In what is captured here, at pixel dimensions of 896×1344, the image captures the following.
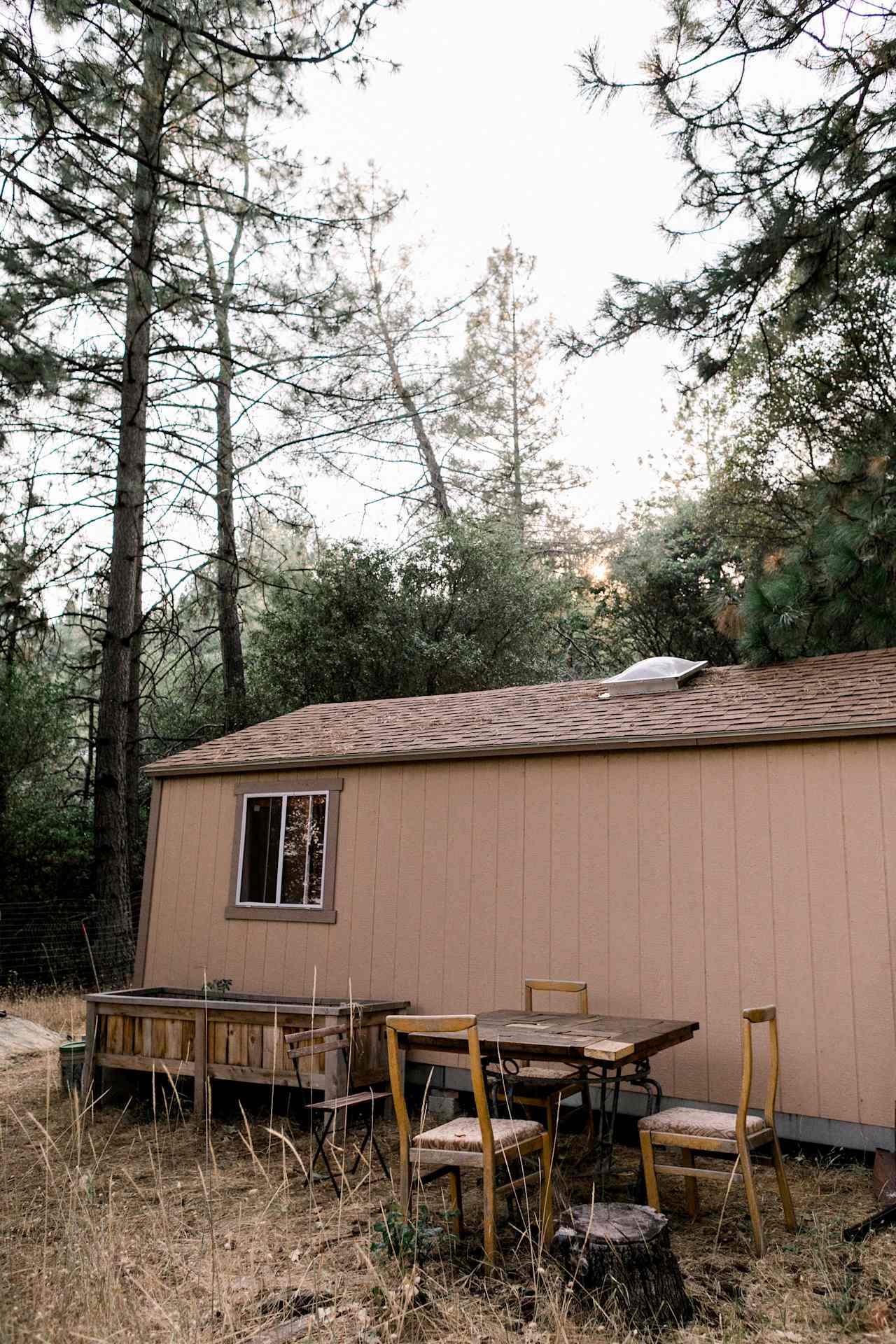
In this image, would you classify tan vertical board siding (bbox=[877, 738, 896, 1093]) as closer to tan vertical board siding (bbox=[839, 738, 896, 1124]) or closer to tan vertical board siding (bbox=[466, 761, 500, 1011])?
tan vertical board siding (bbox=[839, 738, 896, 1124])

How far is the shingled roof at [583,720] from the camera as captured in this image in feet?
18.4

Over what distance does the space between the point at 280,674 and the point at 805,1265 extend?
39.7 ft

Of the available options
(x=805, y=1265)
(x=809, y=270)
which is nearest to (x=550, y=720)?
(x=809, y=270)

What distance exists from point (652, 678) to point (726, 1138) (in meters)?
3.73

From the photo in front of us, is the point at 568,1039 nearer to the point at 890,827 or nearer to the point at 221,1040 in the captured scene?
the point at 890,827

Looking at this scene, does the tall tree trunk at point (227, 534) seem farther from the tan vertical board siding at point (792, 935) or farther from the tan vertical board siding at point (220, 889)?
the tan vertical board siding at point (792, 935)

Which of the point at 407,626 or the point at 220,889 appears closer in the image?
the point at 220,889

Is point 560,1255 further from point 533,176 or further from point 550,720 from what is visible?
point 533,176

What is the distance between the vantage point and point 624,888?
5.93 m

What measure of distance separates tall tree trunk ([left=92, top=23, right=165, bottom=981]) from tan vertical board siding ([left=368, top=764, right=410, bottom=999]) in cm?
525

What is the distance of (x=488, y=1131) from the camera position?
11.9ft

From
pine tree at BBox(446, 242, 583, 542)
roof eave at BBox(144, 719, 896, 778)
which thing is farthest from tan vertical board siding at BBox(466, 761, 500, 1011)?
pine tree at BBox(446, 242, 583, 542)

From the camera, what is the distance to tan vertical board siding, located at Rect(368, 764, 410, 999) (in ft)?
22.3

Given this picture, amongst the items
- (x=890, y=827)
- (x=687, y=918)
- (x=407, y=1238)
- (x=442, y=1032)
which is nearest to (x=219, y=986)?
(x=687, y=918)
